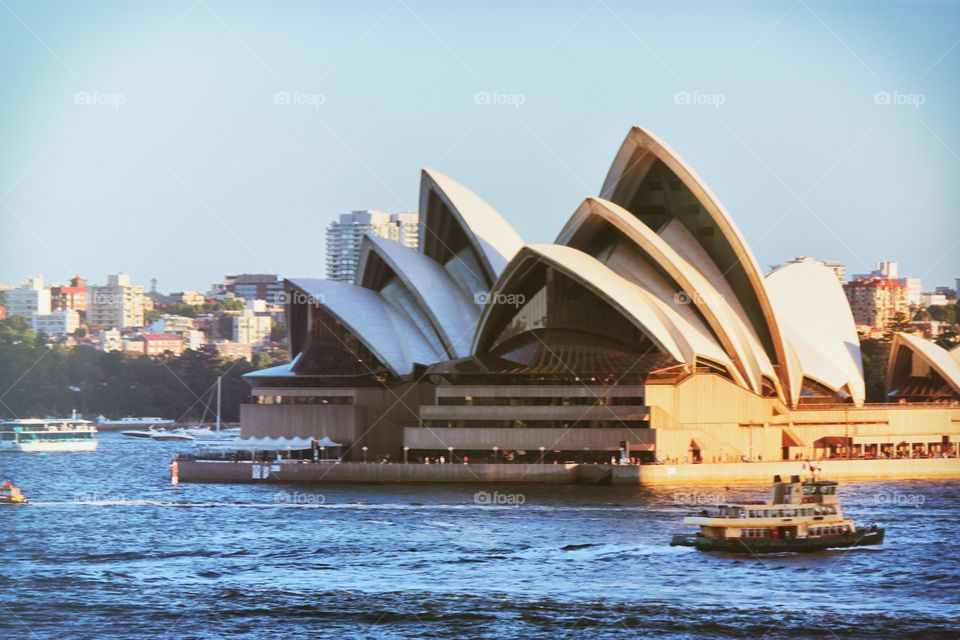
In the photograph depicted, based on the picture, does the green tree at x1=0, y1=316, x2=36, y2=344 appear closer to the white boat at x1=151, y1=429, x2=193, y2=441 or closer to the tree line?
the tree line

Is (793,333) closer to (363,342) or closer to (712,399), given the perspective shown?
(712,399)

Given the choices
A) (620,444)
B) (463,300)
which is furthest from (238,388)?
(620,444)

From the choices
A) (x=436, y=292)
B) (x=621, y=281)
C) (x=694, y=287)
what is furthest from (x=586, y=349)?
(x=436, y=292)

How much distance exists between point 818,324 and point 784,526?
44.7m

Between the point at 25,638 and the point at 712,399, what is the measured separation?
1991 inches

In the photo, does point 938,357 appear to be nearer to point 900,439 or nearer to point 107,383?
point 900,439

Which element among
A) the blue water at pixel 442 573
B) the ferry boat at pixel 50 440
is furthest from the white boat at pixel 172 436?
the blue water at pixel 442 573

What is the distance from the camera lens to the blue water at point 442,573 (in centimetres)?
4378

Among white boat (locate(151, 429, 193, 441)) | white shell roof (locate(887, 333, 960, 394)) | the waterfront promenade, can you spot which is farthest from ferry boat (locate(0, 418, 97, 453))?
white shell roof (locate(887, 333, 960, 394))

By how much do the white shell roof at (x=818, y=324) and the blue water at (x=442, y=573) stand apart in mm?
23761

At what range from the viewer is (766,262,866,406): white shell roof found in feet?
320

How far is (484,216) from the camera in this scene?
9438 cm

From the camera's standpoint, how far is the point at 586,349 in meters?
87.4

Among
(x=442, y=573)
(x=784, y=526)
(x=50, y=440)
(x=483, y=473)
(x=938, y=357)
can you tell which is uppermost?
(x=938, y=357)
